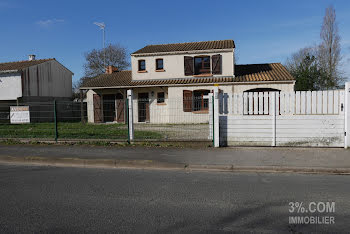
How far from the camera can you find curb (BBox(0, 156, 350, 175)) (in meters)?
6.22

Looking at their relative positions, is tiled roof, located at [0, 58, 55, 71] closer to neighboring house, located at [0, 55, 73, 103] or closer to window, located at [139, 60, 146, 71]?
neighboring house, located at [0, 55, 73, 103]

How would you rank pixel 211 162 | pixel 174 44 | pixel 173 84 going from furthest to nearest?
pixel 174 44, pixel 173 84, pixel 211 162

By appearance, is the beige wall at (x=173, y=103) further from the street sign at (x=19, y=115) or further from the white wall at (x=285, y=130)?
the street sign at (x=19, y=115)

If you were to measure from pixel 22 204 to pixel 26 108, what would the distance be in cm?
774

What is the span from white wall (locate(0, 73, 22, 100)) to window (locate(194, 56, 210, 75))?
15.4 m

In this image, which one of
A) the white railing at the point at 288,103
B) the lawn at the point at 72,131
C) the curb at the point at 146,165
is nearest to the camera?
the curb at the point at 146,165

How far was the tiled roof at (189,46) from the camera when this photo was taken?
65.0 ft

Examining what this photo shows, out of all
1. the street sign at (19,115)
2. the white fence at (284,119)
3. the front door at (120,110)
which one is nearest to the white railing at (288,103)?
the white fence at (284,119)

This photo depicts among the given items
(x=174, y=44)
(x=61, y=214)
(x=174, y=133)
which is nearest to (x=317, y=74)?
(x=174, y=44)

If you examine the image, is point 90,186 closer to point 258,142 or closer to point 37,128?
point 258,142

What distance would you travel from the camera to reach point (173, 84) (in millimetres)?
19031

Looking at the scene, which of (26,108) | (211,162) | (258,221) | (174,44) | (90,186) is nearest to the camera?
(258,221)

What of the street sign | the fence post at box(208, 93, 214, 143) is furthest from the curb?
the street sign

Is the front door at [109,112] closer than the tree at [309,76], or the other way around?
the front door at [109,112]
